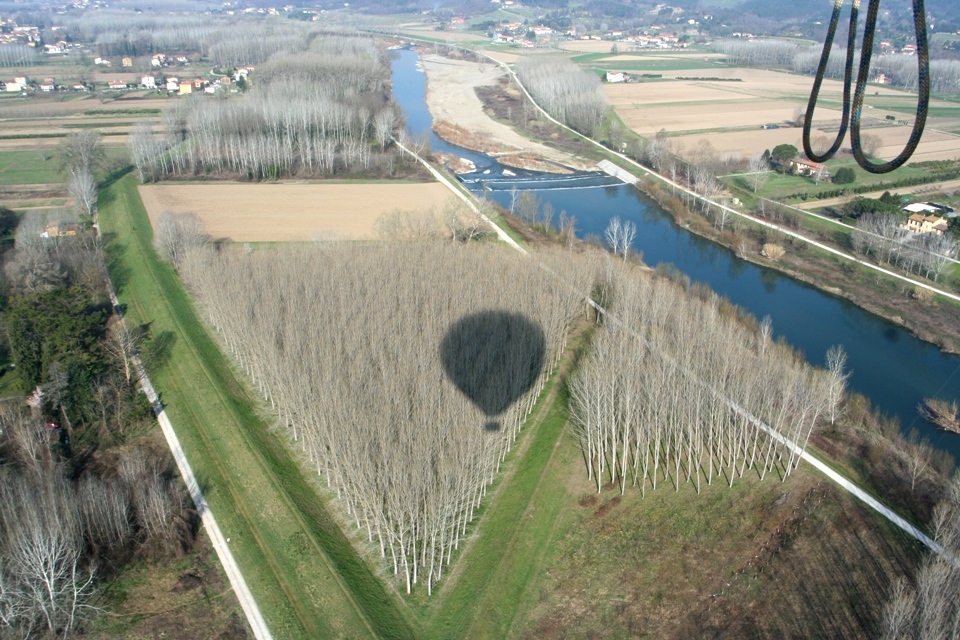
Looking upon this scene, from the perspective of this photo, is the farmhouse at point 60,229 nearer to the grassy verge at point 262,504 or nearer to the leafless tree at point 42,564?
the grassy verge at point 262,504

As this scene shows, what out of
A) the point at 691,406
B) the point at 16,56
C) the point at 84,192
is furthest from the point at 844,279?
the point at 16,56

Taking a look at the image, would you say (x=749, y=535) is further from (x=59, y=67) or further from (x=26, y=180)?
(x=59, y=67)

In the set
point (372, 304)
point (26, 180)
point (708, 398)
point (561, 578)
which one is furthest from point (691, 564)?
point (26, 180)

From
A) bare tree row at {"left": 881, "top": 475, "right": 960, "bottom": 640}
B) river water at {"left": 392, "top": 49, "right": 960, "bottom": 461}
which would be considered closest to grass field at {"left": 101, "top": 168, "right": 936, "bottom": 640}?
bare tree row at {"left": 881, "top": 475, "right": 960, "bottom": 640}

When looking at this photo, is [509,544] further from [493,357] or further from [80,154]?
[80,154]

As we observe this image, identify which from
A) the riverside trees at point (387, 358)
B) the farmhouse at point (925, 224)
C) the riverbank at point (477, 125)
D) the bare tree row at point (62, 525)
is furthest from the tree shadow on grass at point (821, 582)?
the riverbank at point (477, 125)

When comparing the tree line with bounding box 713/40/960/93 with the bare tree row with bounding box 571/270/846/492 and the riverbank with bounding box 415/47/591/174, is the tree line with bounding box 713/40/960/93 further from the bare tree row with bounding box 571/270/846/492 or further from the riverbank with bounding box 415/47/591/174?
the bare tree row with bounding box 571/270/846/492

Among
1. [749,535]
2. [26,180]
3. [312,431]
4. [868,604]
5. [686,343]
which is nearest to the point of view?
[868,604]
